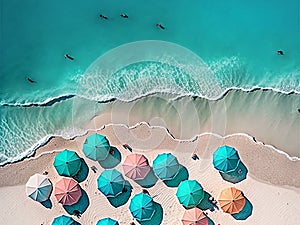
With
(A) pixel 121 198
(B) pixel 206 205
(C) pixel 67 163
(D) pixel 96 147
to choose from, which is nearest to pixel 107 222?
(A) pixel 121 198

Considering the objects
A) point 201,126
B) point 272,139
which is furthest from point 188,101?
point 272,139

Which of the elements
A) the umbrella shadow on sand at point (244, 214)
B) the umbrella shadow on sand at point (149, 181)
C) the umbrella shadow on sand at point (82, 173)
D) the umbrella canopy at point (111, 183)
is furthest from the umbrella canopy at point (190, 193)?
the umbrella shadow on sand at point (82, 173)

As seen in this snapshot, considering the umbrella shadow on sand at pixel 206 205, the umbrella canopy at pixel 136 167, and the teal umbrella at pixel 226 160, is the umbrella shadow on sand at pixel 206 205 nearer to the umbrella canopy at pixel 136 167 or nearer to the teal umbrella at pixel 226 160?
the teal umbrella at pixel 226 160

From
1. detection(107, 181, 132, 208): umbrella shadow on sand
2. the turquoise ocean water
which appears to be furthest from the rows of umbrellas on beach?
the turquoise ocean water

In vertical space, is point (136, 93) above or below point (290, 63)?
below

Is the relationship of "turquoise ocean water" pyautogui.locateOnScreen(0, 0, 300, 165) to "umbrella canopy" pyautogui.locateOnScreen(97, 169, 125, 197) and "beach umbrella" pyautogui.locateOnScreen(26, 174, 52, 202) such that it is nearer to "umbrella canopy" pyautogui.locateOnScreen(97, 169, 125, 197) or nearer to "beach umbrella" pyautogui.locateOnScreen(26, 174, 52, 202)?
"beach umbrella" pyautogui.locateOnScreen(26, 174, 52, 202)

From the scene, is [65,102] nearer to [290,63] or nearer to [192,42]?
[192,42]

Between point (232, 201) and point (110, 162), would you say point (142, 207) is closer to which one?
point (110, 162)
